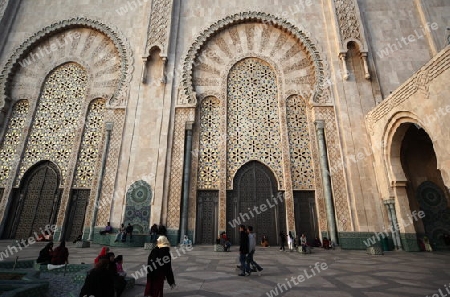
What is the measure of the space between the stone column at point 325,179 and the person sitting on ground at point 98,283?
257 inches

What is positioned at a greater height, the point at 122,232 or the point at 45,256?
the point at 122,232

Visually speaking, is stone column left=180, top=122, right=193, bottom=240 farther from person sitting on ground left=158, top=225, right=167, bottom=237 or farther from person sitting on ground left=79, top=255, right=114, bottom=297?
person sitting on ground left=79, top=255, right=114, bottom=297

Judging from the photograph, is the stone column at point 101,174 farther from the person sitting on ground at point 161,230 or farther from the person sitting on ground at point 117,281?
the person sitting on ground at point 117,281

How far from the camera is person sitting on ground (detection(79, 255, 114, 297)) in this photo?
6.17ft

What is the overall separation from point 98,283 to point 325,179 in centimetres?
683

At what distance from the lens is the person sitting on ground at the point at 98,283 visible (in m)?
1.88

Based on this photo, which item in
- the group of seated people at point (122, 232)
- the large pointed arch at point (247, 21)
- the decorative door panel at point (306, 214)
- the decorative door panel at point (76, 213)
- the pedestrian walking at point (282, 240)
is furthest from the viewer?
the large pointed arch at point (247, 21)

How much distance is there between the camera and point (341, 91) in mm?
8219

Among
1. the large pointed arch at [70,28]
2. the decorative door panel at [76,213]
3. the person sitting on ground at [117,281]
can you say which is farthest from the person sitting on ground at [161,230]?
the large pointed arch at [70,28]

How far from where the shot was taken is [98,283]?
1916mm

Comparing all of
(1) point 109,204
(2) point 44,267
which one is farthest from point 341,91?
(2) point 44,267

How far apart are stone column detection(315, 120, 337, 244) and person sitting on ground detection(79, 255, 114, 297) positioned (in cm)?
653

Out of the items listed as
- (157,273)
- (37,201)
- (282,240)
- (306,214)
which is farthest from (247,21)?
(37,201)

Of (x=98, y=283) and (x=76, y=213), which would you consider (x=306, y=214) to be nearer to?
(x=98, y=283)
